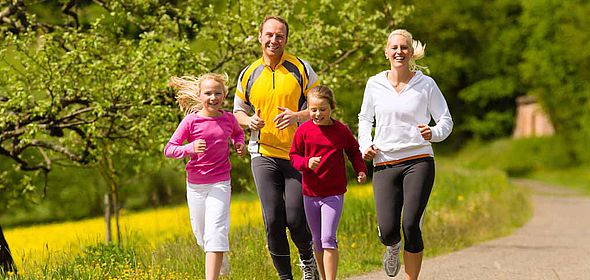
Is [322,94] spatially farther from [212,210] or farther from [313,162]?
[212,210]

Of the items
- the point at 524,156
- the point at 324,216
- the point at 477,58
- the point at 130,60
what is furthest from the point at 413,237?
the point at 477,58

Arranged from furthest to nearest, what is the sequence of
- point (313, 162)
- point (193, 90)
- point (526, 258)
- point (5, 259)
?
point (526, 258), point (5, 259), point (193, 90), point (313, 162)

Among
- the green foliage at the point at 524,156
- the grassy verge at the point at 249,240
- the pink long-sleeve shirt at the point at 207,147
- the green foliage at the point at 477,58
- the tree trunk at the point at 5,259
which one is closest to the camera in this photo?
the pink long-sleeve shirt at the point at 207,147

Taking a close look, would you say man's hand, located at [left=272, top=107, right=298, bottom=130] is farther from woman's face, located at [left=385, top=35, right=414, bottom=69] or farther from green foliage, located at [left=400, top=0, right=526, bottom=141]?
green foliage, located at [left=400, top=0, right=526, bottom=141]

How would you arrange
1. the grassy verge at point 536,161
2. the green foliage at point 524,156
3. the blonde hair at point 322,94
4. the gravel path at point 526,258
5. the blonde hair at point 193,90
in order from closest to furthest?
1. the blonde hair at point 322,94
2. the blonde hair at point 193,90
3. the gravel path at point 526,258
4. the grassy verge at point 536,161
5. the green foliage at point 524,156

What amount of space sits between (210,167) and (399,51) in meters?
1.58

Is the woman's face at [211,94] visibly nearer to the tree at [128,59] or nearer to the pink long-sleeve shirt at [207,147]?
the pink long-sleeve shirt at [207,147]

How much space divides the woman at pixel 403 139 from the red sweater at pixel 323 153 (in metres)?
0.19

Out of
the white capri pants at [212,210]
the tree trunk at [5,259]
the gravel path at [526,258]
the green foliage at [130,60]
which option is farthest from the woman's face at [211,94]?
the green foliage at [130,60]

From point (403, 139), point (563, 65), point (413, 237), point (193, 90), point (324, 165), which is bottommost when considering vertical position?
point (413, 237)

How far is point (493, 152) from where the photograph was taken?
161 ft

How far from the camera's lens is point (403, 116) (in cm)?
713

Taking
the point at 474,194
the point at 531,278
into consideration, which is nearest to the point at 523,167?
the point at 474,194

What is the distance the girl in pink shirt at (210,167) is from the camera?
7137mm
